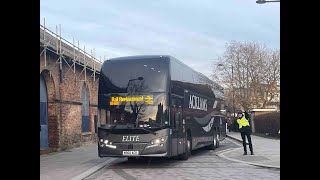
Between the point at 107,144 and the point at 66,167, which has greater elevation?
the point at 107,144

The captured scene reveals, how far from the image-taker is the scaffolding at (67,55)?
18330 mm

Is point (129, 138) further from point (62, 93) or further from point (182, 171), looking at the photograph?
point (62, 93)

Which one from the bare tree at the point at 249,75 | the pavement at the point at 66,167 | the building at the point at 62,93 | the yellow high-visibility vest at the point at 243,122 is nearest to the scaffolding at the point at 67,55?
the building at the point at 62,93

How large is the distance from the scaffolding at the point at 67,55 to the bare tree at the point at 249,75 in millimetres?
22972

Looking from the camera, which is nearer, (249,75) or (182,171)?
(182,171)

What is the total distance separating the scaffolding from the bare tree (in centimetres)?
2297

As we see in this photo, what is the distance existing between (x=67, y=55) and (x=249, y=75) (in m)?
29.7

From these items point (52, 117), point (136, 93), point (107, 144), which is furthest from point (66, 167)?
point (52, 117)

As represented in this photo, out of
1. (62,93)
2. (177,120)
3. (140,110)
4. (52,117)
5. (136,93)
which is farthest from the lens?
(62,93)

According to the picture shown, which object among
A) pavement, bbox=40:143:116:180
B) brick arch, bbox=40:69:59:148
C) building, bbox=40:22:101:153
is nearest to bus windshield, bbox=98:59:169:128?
pavement, bbox=40:143:116:180

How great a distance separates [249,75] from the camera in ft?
155

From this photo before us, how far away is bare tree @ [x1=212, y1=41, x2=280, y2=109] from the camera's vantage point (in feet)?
150
